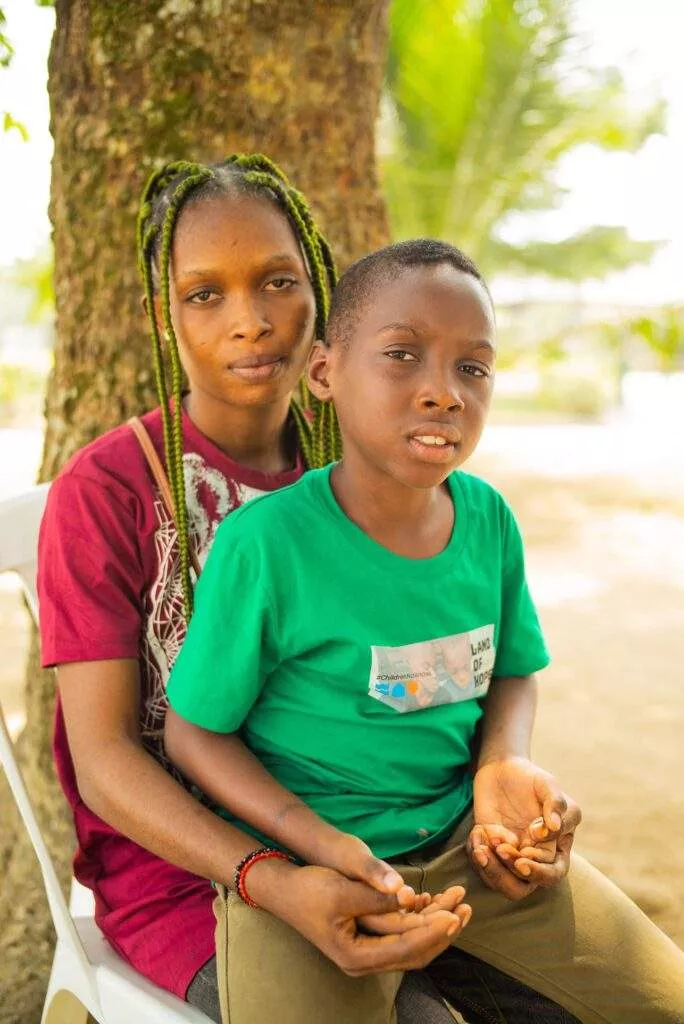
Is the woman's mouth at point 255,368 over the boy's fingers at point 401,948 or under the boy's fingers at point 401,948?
over

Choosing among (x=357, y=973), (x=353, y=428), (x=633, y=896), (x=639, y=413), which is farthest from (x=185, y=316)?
(x=639, y=413)

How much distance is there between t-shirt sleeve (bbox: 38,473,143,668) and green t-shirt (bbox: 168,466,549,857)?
0.57 ft

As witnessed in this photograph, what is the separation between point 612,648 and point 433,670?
4.57 m

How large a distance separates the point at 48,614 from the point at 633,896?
7.35ft

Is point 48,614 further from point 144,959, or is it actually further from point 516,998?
point 516,998

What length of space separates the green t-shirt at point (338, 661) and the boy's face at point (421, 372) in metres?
0.14

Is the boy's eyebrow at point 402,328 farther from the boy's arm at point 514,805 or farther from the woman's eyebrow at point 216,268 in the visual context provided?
the boy's arm at point 514,805

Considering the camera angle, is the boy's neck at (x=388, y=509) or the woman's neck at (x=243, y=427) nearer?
the boy's neck at (x=388, y=509)

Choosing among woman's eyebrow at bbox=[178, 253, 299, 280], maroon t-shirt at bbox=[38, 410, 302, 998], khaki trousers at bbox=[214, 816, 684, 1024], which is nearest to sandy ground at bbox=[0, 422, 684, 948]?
khaki trousers at bbox=[214, 816, 684, 1024]

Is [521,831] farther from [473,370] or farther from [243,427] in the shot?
[243,427]

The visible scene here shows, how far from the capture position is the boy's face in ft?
5.19

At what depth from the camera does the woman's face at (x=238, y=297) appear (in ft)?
6.04

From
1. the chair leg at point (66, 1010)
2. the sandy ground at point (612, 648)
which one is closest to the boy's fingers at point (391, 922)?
the chair leg at point (66, 1010)

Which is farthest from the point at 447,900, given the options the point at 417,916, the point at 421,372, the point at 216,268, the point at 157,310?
the point at 157,310
